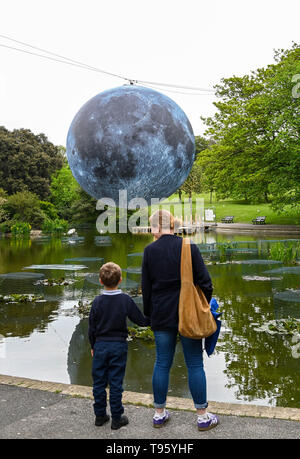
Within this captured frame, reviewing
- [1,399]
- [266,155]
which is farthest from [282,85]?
[1,399]

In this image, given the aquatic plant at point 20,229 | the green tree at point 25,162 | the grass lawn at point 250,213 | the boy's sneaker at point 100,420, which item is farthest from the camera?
the green tree at point 25,162

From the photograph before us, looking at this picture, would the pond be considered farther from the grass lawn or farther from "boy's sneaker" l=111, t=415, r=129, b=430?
the grass lawn

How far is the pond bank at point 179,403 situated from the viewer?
410cm

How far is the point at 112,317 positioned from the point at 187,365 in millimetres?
768

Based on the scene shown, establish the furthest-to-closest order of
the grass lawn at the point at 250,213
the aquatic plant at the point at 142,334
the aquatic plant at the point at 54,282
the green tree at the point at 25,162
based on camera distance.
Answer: the green tree at the point at 25,162
the grass lawn at the point at 250,213
the aquatic plant at the point at 54,282
the aquatic plant at the point at 142,334

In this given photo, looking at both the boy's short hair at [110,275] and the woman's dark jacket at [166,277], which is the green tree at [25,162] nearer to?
the boy's short hair at [110,275]

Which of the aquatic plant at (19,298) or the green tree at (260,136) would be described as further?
the green tree at (260,136)

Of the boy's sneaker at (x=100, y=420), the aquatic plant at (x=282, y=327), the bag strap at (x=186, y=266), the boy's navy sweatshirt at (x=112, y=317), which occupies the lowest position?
the aquatic plant at (x=282, y=327)

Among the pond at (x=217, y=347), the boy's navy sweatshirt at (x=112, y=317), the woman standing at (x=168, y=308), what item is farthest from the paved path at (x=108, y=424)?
the pond at (x=217, y=347)

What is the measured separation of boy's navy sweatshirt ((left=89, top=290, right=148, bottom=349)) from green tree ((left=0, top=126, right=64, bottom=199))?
46785mm

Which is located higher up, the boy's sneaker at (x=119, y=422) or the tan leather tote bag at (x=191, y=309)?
the tan leather tote bag at (x=191, y=309)

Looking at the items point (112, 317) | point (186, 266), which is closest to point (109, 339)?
point (112, 317)

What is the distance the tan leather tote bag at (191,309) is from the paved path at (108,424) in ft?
2.71

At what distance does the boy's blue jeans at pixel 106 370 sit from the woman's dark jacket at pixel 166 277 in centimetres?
44
